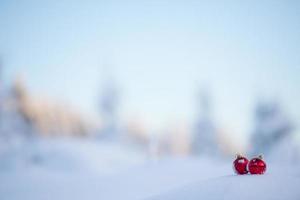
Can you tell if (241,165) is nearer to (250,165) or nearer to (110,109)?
(250,165)

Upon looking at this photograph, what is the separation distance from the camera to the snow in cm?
705

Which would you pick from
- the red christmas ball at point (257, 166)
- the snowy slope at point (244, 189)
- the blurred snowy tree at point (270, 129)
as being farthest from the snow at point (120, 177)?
the blurred snowy tree at point (270, 129)

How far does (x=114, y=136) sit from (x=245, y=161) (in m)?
31.8

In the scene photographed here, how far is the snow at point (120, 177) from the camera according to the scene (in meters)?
7.05

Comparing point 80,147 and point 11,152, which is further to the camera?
point 11,152

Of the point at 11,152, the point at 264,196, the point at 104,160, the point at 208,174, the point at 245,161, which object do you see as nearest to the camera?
the point at 264,196

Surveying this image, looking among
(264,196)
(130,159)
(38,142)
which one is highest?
(264,196)

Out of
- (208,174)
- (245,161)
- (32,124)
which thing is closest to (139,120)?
(32,124)

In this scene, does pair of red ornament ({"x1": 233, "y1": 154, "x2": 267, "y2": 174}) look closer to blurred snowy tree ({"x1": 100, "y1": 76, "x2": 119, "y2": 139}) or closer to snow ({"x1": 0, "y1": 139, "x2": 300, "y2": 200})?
snow ({"x1": 0, "y1": 139, "x2": 300, "y2": 200})

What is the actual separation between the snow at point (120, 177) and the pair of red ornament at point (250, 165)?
216 millimetres

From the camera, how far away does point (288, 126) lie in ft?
104

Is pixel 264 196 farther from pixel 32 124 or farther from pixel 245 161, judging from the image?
pixel 32 124

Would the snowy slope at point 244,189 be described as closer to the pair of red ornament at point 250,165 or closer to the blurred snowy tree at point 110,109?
the pair of red ornament at point 250,165

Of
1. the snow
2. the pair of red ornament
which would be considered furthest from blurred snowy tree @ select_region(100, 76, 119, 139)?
the pair of red ornament
